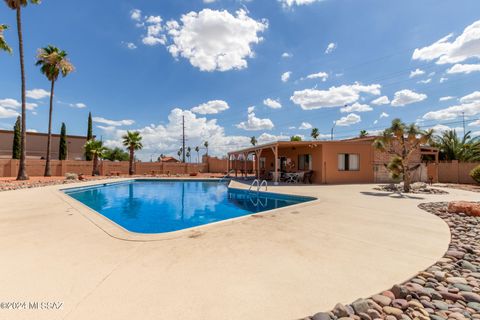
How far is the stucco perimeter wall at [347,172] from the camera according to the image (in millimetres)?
15625

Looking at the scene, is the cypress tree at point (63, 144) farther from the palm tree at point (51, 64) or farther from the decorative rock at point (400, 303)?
the decorative rock at point (400, 303)

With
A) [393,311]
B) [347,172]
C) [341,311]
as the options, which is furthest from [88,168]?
[393,311]

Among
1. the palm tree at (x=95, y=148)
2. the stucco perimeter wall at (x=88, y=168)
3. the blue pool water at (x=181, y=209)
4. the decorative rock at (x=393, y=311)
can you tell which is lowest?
the blue pool water at (x=181, y=209)

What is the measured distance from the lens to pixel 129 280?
260cm

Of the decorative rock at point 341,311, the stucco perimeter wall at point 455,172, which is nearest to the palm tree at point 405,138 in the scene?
the stucco perimeter wall at point 455,172

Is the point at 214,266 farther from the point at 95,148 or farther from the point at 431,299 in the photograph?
the point at 95,148

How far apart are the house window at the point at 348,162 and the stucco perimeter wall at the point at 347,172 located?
0.74ft

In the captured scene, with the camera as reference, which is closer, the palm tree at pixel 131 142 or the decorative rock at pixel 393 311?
the decorative rock at pixel 393 311

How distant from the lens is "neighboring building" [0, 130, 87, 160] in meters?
34.4

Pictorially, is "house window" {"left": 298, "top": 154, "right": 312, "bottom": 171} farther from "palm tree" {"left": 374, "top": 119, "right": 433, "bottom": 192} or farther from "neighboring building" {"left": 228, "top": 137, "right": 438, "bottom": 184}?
"palm tree" {"left": 374, "top": 119, "right": 433, "bottom": 192}

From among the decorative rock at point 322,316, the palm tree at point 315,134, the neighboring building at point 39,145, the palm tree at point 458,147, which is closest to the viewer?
the decorative rock at point 322,316

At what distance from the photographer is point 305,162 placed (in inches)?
698

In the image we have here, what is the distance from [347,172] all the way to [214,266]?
50.5ft

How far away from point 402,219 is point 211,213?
6272 millimetres
